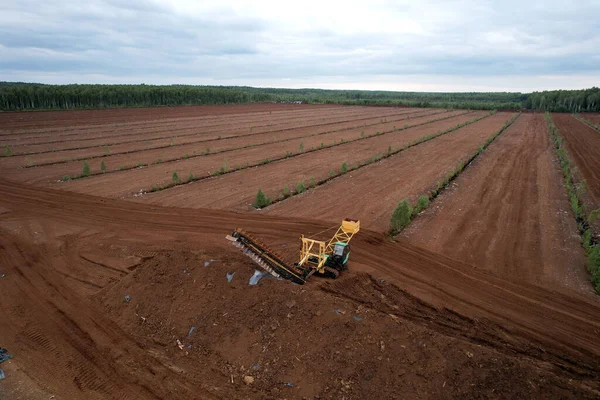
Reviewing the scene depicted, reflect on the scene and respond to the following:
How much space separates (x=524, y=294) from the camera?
11.1 meters

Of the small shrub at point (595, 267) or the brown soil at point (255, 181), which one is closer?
the small shrub at point (595, 267)

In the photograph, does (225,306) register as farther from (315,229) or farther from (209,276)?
(315,229)

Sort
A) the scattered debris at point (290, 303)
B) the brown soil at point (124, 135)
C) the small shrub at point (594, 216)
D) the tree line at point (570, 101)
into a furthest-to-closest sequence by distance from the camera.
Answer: the tree line at point (570, 101) < the brown soil at point (124, 135) < the small shrub at point (594, 216) < the scattered debris at point (290, 303)

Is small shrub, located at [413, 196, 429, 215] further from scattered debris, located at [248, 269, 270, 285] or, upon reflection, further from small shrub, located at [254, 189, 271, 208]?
scattered debris, located at [248, 269, 270, 285]

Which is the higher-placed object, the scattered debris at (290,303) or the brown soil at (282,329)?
the scattered debris at (290,303)

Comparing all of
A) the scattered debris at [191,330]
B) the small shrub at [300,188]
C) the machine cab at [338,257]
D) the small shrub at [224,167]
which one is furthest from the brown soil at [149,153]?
the scattered debris at [191,330]

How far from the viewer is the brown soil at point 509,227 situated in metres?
→ 12.7

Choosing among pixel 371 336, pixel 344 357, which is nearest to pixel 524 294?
pixel 371 336

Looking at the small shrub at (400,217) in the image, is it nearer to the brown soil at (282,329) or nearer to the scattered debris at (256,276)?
the brown soil at (282,329)

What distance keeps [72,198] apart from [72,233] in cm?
536

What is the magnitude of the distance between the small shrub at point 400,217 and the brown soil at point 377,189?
0.49m

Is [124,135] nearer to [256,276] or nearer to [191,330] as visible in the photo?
[256,276]

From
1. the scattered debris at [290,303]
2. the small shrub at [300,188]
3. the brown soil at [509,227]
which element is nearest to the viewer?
the scattered debris at [290,303]

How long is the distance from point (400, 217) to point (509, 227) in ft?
16.5
